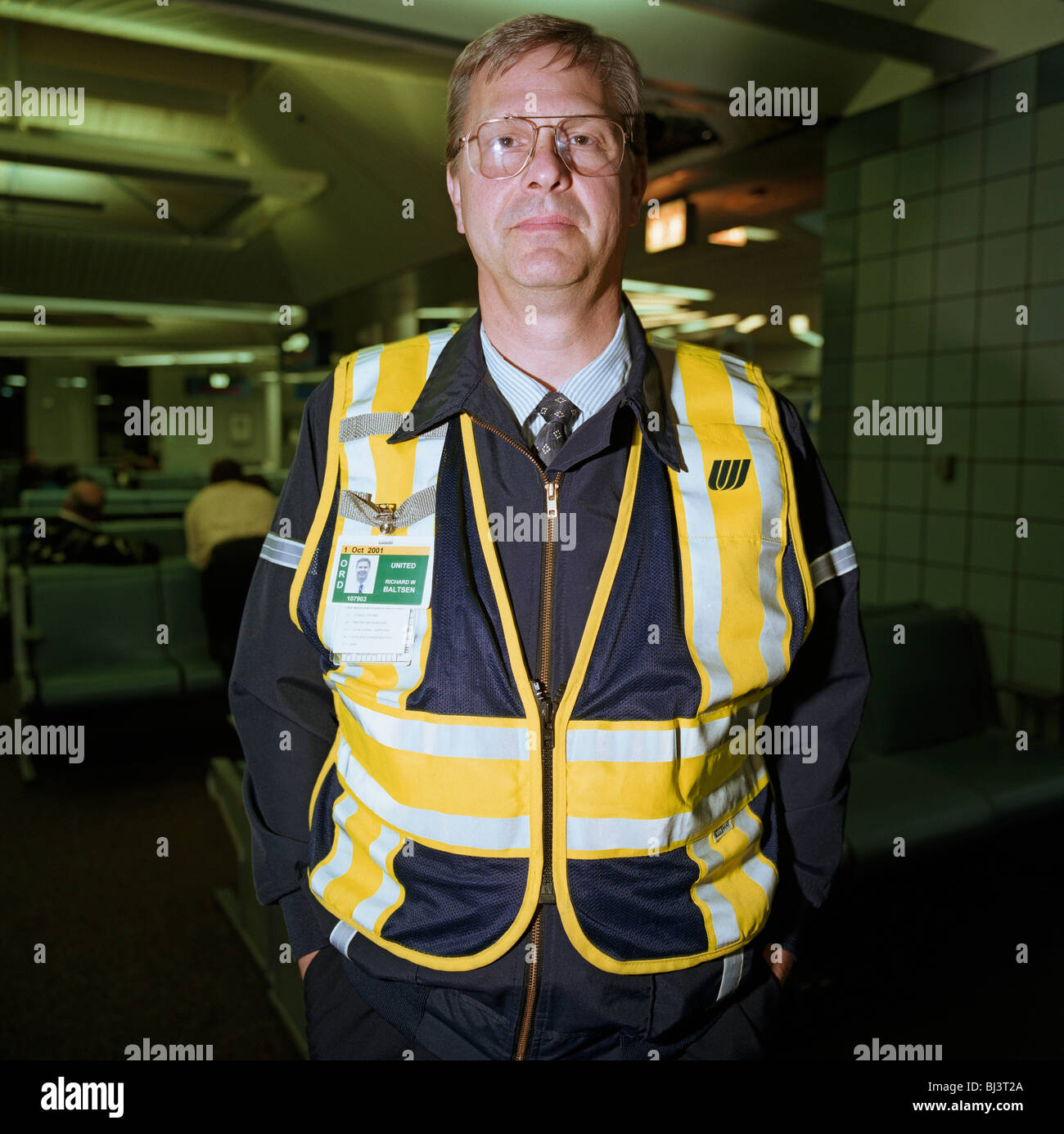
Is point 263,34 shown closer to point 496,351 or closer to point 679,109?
point 679,109

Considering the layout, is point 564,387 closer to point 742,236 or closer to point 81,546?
point 81,546

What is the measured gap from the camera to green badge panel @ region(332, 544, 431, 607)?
3.69 ft

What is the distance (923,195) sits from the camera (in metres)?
3.86

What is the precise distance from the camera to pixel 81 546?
502cm

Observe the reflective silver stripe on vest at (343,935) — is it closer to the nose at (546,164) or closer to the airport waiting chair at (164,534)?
the nose at (546,164)

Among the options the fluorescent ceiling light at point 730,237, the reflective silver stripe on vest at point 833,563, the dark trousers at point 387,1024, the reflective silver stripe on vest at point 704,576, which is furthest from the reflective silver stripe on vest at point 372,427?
the fluorescent ceiling light at point 730,237

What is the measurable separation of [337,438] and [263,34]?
410 cm

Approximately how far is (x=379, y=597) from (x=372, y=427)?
0.76ft

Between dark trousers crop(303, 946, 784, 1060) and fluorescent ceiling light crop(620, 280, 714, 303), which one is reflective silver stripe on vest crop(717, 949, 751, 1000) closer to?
dark trousers crop(303, 946, 784, 1060)

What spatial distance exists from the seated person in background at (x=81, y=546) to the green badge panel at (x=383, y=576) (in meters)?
4.41

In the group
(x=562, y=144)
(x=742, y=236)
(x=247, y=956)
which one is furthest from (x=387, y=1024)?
(x=742, y=236)

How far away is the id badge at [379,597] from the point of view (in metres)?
1.11

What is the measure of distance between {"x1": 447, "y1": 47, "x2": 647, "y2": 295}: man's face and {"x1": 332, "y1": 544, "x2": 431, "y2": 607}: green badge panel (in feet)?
1.23
